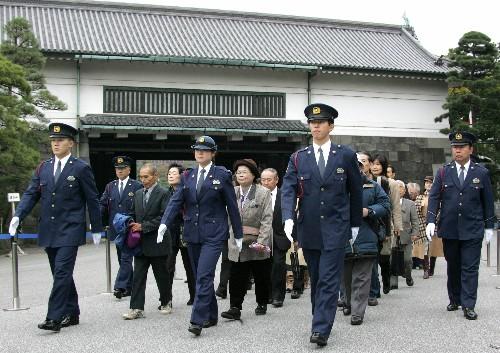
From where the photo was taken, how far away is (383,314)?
7.20 meters

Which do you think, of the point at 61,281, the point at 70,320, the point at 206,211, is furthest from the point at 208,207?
the point at 70,320

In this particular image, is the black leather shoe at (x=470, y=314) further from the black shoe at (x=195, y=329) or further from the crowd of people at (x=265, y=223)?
the black shoe at (x=195, y=329)

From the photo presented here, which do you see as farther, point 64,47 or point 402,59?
point 402,59

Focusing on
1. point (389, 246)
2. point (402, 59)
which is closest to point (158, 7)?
point (402, 59)

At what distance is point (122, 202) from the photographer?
29.2 ft

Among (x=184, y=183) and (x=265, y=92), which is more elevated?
(x=265, y=92)

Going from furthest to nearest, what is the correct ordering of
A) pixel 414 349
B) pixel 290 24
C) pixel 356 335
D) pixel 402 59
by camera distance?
1. pixel 290 24
2. pixel 402 59
3. pixel 356 335
4. pixel 414 349

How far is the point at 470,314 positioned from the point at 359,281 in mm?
1189

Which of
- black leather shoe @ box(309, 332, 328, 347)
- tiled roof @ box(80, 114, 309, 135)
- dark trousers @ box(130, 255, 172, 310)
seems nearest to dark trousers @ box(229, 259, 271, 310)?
dark trousers @ box(130, 255, 172, 310)

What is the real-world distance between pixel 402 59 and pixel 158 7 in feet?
32.1

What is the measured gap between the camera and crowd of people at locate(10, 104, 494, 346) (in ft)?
19.2

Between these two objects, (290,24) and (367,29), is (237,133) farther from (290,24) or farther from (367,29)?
(367,29)

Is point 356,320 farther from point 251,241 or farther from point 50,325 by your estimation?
point 50,325

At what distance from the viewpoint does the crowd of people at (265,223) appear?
5848 mm
